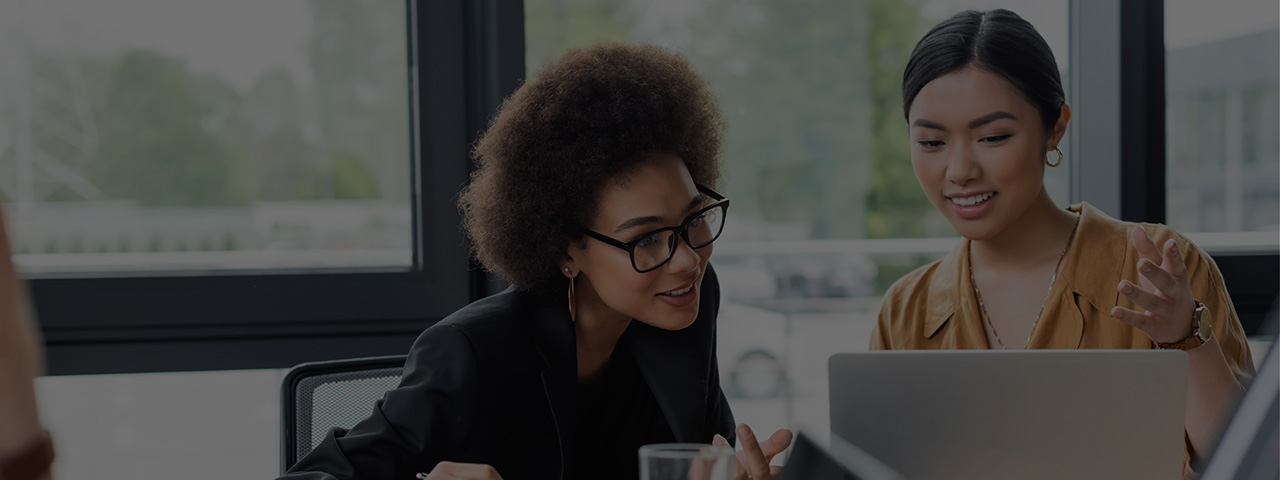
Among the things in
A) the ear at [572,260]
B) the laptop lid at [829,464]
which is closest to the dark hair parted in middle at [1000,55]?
the ear at [572,260]

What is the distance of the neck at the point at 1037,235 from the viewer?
1.68m

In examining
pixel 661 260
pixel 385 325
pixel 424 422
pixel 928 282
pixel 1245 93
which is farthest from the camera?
pixel 1245 93

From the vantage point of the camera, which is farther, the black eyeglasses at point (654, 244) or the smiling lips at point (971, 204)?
the smiling lips at point (971, 204)

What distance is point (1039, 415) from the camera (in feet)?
3.21

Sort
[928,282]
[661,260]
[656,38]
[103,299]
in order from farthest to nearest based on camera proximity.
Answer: [656,38], [103,299], [928,282], [661,260]

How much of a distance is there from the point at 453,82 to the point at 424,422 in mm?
1048

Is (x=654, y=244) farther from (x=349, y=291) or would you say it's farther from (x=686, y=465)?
(x=349, y=291)

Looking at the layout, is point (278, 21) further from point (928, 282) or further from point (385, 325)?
point (928, 282)

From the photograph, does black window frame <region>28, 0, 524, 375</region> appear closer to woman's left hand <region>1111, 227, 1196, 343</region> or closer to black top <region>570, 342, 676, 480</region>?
black top <region>570, 342, 676, 480</region>

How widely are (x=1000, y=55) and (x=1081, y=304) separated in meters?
0.44

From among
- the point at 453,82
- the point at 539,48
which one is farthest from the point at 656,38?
the point at 453,82

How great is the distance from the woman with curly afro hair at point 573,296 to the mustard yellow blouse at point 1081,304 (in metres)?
0.43

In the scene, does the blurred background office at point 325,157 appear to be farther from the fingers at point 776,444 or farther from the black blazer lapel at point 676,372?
the fingers at point 776,444

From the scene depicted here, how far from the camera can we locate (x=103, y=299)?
198 centimetres
